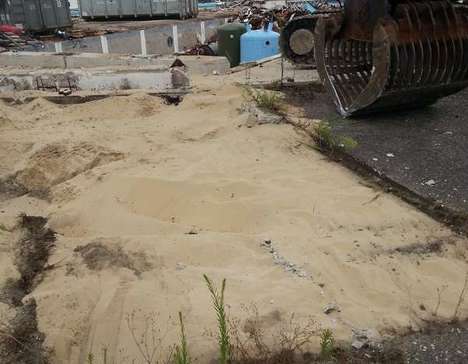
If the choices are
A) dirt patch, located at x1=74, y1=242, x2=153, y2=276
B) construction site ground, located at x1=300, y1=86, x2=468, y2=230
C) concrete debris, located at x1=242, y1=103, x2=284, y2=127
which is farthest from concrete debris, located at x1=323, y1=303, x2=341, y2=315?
concrete debris, located at x1=242, y1=103, x2=284, y2=127

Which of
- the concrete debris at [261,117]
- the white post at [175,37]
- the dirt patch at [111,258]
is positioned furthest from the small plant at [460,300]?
the white post at [175,37]

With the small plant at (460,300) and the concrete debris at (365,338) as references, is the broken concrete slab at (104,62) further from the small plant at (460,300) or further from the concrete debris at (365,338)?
the concrete debris at (365,338)

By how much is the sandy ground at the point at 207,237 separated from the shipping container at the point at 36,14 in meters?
12.3

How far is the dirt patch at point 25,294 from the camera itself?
9.50 feet

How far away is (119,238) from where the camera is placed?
12.8 ft

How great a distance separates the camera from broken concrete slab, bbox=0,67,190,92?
27.6 ft

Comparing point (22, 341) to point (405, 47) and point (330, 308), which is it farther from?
point (405, 47)

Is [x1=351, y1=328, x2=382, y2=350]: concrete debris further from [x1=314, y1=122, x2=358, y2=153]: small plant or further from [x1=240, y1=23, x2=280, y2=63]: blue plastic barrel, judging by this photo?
[x1=240, y1=23, x2=280, y2=63]: blue plastic barrel

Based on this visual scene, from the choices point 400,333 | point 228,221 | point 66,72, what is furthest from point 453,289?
point 66,72

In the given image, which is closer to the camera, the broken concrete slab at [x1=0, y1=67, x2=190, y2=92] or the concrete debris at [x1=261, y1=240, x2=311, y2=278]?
the concrete debris at [x1=261, y1=240, x2=311, y2=278]

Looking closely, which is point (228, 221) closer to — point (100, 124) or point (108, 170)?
point (108, 170)

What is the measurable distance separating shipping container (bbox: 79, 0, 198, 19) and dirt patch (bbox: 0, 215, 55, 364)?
18758 millimetres

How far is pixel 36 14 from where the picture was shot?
17.2 metres

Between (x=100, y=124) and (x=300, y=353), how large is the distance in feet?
16.4
